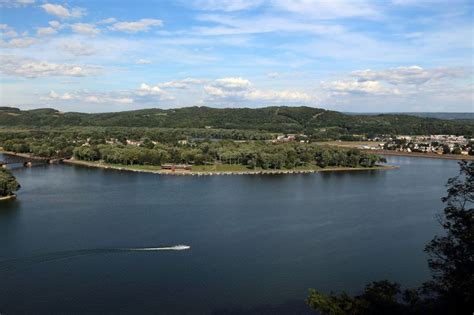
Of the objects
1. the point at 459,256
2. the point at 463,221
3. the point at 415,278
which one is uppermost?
the point at 463,221

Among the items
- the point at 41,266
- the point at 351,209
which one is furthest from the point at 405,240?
the point at 41,266

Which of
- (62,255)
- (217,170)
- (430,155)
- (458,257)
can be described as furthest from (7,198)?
(430,155)

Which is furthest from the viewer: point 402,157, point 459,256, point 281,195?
point 402,157

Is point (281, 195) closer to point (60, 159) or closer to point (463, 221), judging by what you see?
point (463, 221)

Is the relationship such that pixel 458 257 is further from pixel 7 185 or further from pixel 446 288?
pixel 7 185

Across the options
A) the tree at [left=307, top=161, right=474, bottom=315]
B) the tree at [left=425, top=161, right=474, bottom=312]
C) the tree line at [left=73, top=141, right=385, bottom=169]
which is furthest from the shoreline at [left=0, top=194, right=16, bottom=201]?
the tree at [left=425, top=161, right=474, bottom=312]

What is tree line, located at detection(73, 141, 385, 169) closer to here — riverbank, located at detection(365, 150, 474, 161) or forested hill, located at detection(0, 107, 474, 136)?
riverbank, located at detection(365, 150, 474, 161)
